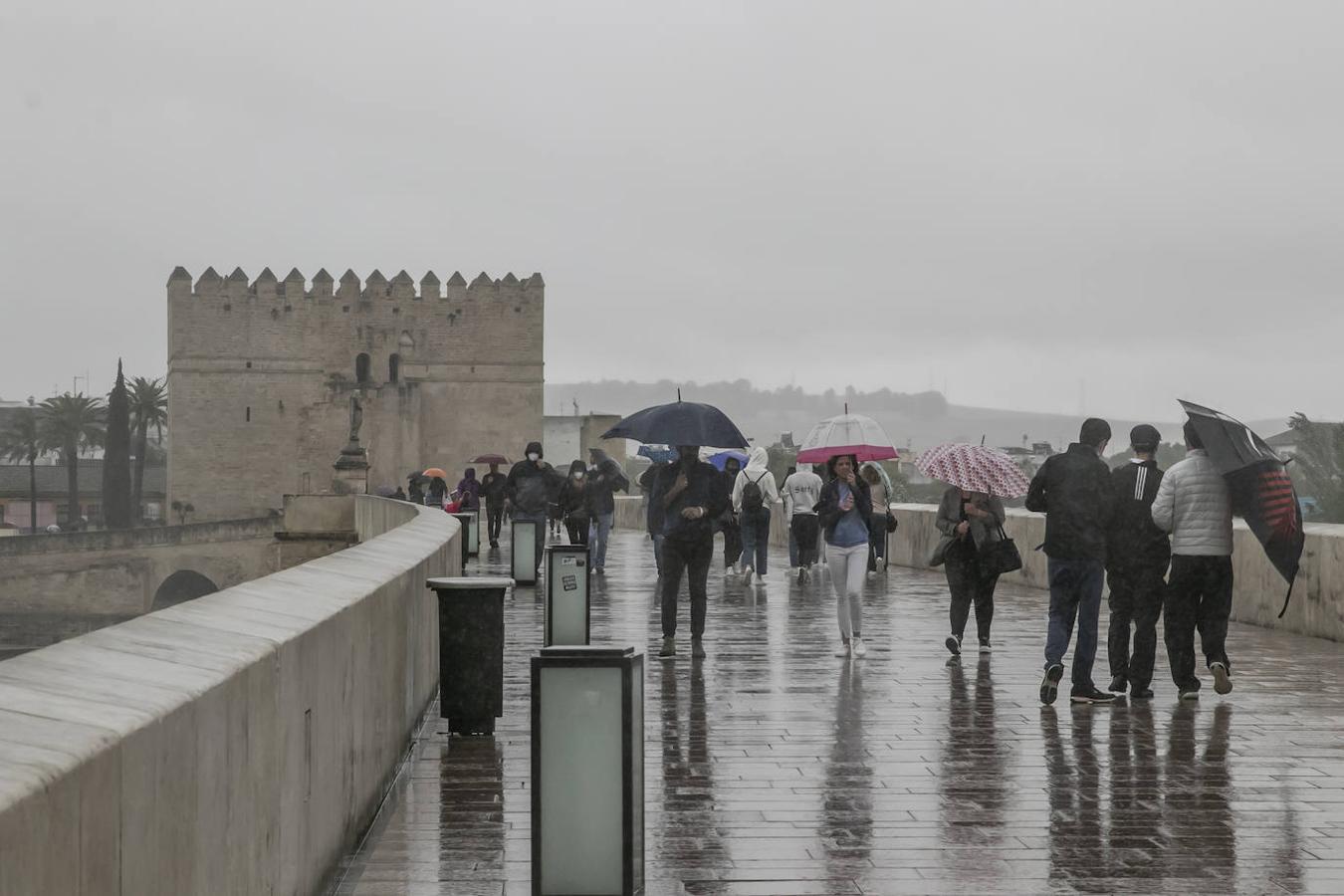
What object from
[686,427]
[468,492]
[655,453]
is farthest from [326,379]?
[686,427]

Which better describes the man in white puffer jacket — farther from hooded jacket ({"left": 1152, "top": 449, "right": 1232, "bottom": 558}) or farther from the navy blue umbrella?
the navy blue umbrella

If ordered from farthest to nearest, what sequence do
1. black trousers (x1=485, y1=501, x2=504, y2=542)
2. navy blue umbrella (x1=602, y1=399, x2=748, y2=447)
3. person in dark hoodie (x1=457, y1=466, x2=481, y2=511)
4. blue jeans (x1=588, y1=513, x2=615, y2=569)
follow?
person in dark hoodie (x1=457, y1=466, x2=481, y2=511) < black trousers (x1=485, y1=501, x2=504, y2=542) < blue jeans (x1=588, y1=513, x2=615, y2=569) < navy blue umbrella (x1=602, y1=399, x2=748, y2=447)

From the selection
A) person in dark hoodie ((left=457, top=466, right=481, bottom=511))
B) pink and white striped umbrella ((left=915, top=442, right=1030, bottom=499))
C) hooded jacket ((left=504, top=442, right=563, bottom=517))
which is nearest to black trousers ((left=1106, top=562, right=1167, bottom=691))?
pink and white striped umbrella ((left=915, top=442, right=1030, bottom=499))

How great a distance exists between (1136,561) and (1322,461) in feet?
256

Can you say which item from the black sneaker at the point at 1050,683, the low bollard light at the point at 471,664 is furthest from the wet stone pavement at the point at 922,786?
the low bollard light at the point at 471,664

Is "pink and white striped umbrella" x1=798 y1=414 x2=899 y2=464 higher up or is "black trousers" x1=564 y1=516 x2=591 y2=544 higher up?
"pink and white striped umbrella" x1=798 y1=414 x2=899 y2=464

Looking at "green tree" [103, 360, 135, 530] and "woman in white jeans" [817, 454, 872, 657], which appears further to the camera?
"green tree" [103, 360, 135, 530]

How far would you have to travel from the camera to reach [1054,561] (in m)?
10.2

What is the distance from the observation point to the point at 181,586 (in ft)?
196

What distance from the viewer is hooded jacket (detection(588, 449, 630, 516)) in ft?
70.8

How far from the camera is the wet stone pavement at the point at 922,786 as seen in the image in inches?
226

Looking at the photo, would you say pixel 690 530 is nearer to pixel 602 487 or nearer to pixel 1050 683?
pixel 1050 683

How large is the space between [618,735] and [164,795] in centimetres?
197

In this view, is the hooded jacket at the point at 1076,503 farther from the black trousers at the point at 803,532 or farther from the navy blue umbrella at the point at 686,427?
the black trousers at the point at 803,532
